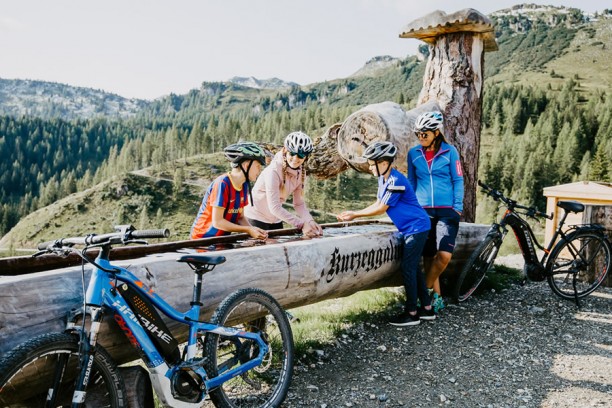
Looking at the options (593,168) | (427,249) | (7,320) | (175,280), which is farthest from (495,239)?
(593,168)

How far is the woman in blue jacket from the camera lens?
5.83 m

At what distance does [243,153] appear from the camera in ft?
15.0

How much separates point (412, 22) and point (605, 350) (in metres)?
5.08

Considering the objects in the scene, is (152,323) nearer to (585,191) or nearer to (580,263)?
(580,263)

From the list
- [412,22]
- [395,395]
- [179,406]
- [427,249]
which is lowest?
[395,395]

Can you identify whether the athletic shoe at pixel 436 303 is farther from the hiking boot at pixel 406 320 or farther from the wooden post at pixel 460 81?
the wooden post at pixel 460 81

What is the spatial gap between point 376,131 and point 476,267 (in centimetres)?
232

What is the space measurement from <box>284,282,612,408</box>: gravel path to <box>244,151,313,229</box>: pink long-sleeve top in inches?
56.6

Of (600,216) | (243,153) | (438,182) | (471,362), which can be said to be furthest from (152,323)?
(600,216)

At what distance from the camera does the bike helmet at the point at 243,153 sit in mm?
4582

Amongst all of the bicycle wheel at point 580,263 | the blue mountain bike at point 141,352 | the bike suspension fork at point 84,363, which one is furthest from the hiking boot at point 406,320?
the bike suspension fork at point 84,363

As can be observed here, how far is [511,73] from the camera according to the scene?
7554 inches

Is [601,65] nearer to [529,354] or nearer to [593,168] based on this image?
[593,168]

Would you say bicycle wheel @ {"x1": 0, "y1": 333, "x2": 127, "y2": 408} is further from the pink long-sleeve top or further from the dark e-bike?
the dark e-bike
